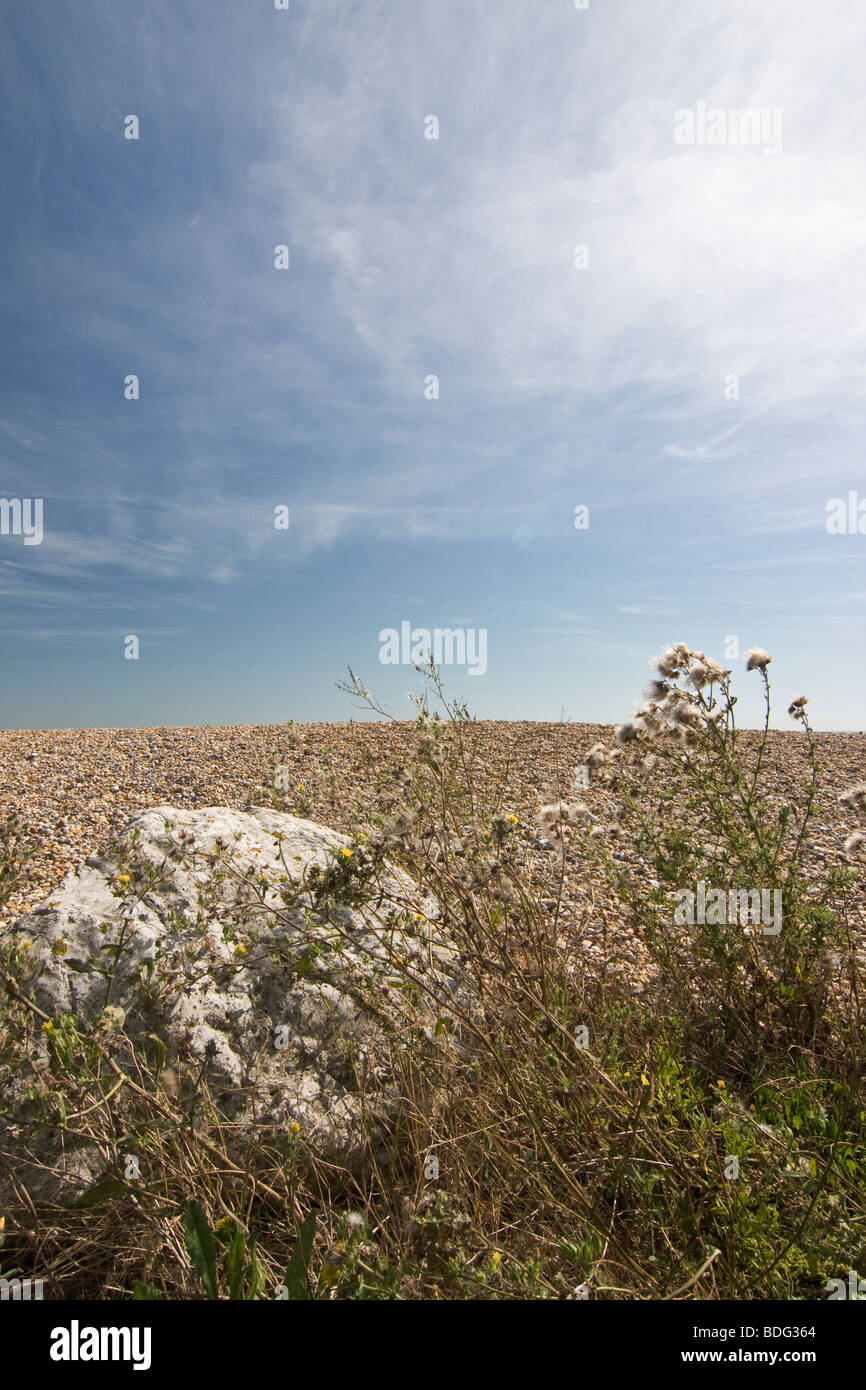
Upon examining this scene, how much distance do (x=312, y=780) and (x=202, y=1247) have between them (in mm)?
6835

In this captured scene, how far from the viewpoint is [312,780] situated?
27.3 ft

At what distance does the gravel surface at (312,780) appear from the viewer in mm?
4418

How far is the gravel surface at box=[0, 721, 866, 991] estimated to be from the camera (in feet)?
14.5

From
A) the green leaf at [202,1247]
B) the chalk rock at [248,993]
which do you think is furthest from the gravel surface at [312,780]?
the green leaf at [202,1247]

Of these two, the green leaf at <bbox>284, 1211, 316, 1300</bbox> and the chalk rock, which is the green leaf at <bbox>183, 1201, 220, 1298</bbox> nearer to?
the green leaf at <bbox>284, 1211, 316, 1300</bbox>

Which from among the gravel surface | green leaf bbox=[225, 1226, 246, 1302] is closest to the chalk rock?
the gravel surface

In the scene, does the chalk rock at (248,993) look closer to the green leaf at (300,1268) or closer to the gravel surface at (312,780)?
the gravel surface at (312,780)

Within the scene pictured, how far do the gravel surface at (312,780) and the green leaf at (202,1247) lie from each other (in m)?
1.52

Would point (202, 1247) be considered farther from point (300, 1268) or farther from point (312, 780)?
point (312, 780)

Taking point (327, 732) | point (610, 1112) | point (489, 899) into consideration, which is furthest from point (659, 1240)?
point (327, 732)

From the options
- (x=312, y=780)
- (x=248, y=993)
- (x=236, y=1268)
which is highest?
(x=312, y=780)

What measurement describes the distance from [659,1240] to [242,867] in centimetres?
222

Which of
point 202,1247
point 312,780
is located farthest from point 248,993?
point 312,780

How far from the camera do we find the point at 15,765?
10.3 meters
